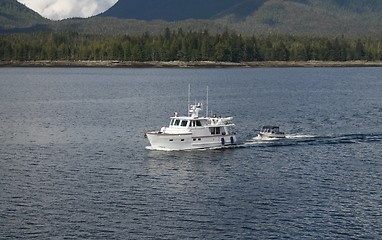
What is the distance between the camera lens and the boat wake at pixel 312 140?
318 feet

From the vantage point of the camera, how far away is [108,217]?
60.6 m

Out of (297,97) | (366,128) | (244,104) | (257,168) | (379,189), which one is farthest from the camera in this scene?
(297,97)

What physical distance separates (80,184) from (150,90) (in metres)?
125

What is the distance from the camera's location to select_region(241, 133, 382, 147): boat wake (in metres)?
96.9

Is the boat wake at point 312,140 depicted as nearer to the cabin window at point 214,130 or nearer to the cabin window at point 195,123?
the cabin window at point 214,130

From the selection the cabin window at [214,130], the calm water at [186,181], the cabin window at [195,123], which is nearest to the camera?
the calm water at [186,181]

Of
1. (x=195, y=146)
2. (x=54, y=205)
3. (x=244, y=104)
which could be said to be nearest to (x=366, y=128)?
(x=195, y=146)

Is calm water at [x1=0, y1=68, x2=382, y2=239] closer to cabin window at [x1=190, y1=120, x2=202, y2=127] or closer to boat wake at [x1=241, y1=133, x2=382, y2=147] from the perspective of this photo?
boat wake at [x1=241, y1=133, x2=382, y2=147]

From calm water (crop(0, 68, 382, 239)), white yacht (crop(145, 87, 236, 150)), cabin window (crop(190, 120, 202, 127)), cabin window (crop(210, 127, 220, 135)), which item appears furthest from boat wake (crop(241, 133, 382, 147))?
cabin window (crop(190, 120, 202, 127))

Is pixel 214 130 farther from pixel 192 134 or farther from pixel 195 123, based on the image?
pixel 192 134

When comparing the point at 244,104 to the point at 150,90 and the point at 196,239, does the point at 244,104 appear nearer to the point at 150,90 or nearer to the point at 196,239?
the point at 150,90

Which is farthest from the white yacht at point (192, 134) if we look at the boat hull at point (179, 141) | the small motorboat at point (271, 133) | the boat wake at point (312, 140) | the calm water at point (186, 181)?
the small motorboat at point (271, 133)

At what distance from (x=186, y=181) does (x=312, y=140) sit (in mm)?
29893

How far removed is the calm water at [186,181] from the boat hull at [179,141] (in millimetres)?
1495
